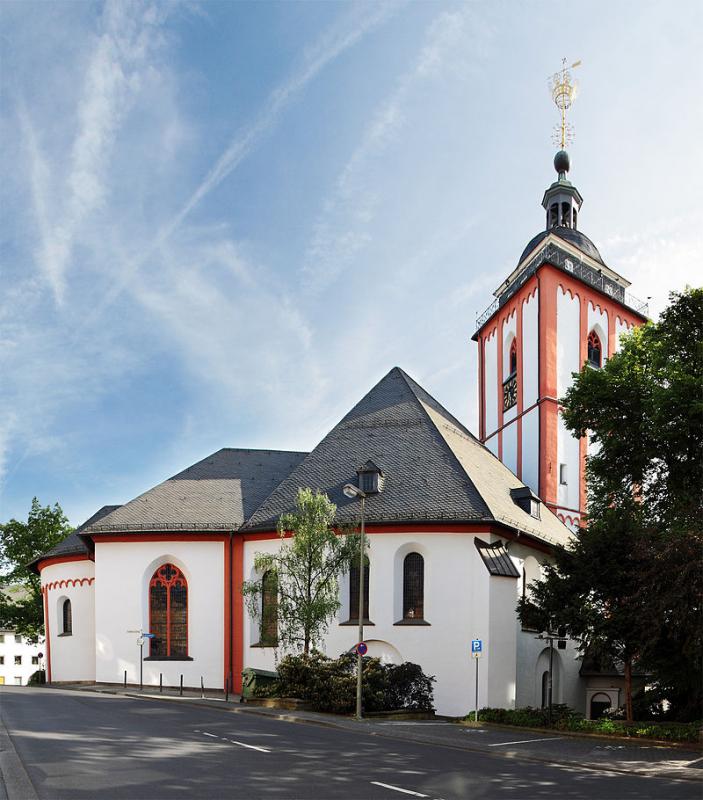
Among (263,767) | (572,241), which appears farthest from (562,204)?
(263,767)

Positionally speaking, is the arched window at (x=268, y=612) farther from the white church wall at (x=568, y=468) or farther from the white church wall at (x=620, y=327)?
the white church wall at (x=620, y=327)

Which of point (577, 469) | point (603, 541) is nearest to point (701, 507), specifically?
point (603, 541)

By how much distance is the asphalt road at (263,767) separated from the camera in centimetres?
1075

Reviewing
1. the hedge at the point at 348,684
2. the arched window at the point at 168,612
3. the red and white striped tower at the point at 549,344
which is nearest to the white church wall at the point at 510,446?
the red and white striped tower at the point at 549,344

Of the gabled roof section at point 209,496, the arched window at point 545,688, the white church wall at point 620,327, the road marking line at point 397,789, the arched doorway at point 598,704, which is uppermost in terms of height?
the white church wall at point 620,327

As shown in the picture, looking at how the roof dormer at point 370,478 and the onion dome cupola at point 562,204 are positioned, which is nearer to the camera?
the roof dormer at point 370,478

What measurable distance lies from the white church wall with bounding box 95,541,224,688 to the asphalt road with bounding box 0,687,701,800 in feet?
37.7

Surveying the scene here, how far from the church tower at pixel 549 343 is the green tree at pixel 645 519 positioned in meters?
11.1

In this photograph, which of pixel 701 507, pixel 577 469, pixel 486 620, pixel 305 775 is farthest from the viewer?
pixel 577 469

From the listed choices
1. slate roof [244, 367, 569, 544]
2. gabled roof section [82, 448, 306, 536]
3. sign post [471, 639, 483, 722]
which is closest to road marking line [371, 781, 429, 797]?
sign post [471, 639, 483, 722]

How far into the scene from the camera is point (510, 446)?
135ft

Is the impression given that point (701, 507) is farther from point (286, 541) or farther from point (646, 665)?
point (286, 541)

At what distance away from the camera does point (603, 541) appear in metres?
22.1

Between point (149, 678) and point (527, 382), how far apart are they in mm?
21230
